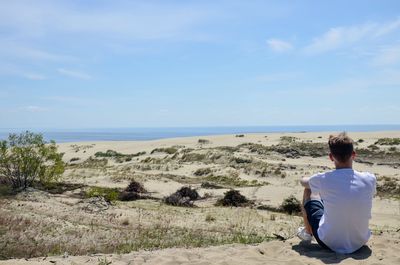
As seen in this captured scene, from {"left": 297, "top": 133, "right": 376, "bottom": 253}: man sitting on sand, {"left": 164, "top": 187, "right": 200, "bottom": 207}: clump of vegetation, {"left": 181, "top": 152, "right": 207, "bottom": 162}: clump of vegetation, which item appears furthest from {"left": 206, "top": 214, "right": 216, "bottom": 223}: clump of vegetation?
{"left": 181, "top": 152, "right": 207, "bottom": 162}: clump of vegetation

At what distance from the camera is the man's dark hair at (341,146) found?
615cm

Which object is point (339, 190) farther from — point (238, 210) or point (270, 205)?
point (270, 205)

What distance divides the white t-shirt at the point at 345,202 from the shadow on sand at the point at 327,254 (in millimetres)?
136

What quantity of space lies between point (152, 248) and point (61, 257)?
→ 154 cm

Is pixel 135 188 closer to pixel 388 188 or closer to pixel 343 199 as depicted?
pixel 388 188

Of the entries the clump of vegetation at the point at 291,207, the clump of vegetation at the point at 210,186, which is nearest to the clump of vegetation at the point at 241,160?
the clump of vegetation at the point at 210,186

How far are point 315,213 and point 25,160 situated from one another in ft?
48.4

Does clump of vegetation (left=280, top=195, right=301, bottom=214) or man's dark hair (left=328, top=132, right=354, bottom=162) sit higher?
man's dark hair (left=328, top=132, right=354, bottom=162)

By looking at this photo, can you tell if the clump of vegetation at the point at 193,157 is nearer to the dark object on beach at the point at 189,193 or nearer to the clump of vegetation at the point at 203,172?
the clump of vegetation at the point at 203,172

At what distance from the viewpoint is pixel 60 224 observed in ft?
34.5

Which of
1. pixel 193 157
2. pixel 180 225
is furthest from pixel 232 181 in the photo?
pixel 180 225

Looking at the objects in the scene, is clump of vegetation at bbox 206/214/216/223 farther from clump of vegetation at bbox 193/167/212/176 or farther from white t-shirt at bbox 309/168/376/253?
clump of vegetation at bbox 193/167/212/176

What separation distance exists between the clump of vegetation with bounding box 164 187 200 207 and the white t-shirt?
10580 millimetres

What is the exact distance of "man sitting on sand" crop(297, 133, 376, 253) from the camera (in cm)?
624
